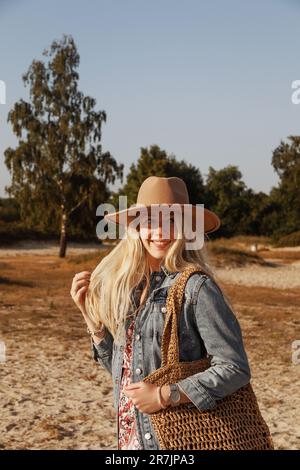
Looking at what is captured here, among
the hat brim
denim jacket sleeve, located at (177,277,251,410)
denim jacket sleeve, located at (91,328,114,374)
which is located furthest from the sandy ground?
denim jacket sleeve, located at (177,277,251,410)

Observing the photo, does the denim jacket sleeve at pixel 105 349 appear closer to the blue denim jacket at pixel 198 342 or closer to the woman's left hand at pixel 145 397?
the blue denim jacket at pixel 198 342

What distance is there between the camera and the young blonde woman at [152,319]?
1804mm

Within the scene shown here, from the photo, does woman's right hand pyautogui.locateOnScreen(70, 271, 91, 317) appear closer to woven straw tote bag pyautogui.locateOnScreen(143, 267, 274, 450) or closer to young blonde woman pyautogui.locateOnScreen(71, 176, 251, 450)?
young blonde woman pyautogui.locateOnScreen(71, 176, 251, 450)

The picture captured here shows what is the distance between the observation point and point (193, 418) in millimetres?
1835

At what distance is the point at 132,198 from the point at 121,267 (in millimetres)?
32788

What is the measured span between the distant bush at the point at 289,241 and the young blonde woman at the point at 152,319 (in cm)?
3516

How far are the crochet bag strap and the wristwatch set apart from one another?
0.24 ft

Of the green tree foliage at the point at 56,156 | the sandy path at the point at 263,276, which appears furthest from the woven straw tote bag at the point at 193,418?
the green tree foliage at the point at 56,156

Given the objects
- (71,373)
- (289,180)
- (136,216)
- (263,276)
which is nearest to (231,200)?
(289,180)

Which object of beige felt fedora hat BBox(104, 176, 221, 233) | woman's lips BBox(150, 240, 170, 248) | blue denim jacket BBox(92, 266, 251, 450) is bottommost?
blue denim jacket BBox(92, 266, 251, 450)

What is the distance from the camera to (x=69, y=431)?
5188 mm

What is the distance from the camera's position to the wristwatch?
5.89ft

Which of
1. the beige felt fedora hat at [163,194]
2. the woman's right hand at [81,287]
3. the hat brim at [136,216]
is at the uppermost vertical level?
the beige felt fedora hat at [163,194]
